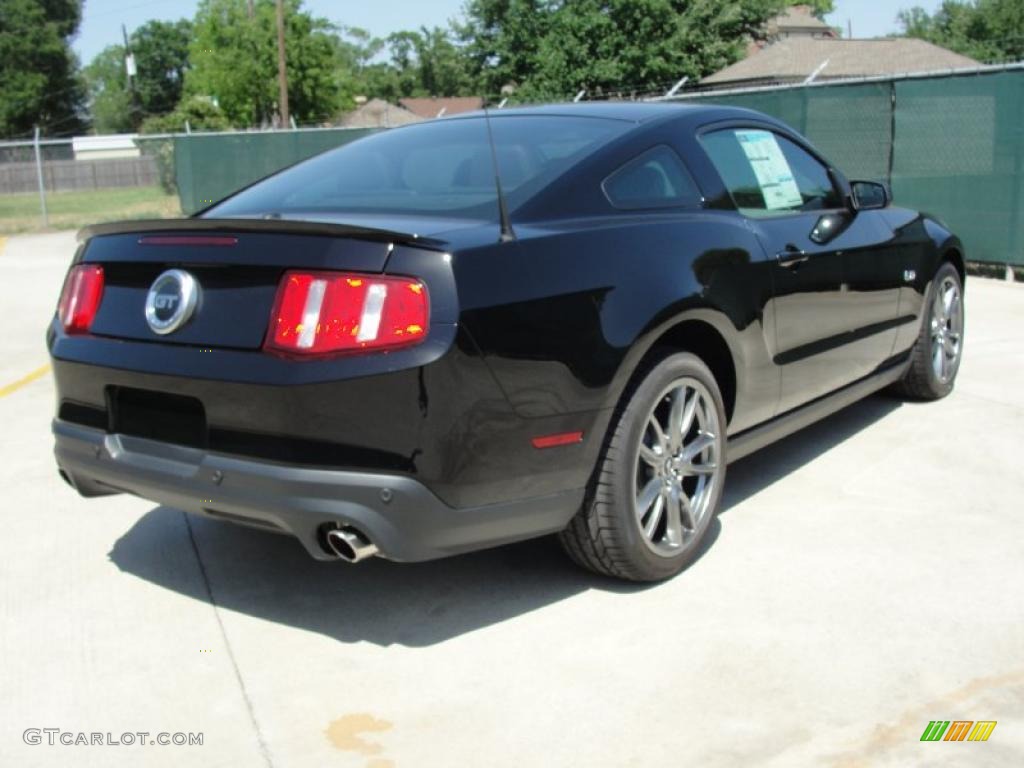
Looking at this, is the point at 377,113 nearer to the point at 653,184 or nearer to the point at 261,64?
the point at 261,64

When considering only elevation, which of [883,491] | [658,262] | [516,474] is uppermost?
[658,262]

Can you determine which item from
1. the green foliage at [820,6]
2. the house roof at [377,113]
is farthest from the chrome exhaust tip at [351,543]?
the green foliage at [820,6]

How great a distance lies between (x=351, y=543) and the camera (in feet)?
10.1

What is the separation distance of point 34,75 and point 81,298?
82.4 metres

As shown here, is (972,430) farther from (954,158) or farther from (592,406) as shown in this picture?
(954,158)

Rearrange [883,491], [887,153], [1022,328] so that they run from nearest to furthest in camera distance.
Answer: [883,491]
[1022,328]
[887,153]

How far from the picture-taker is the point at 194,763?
9.12 feet

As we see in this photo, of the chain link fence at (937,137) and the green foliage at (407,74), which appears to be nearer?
the chain link fence at (937,137)

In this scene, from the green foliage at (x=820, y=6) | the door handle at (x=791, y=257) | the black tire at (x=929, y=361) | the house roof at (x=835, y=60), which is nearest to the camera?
the door handle at (x=791, y=257)

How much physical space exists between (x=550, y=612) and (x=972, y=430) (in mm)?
2926

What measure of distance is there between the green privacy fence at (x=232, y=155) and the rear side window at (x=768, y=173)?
1882cm

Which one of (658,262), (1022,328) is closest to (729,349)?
(658,262)

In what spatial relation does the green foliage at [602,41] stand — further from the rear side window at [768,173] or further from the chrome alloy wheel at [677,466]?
the chrome alloy wheel at [677,466]

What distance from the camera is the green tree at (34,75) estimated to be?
75.9 meters
